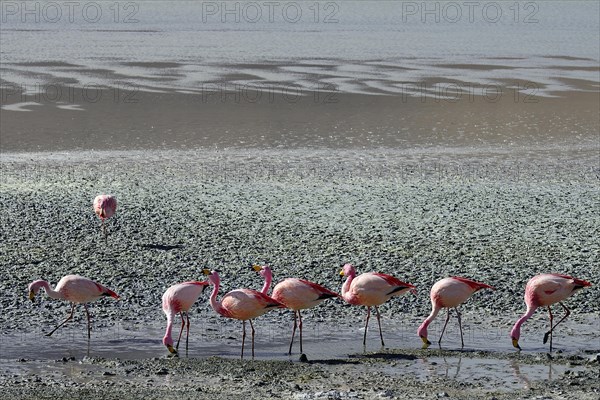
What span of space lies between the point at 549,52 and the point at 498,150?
19.0 metres

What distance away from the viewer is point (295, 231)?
1534cm

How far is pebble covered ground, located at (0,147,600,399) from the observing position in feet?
33.3

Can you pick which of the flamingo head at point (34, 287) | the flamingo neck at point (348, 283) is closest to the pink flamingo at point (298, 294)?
the flamingo neck at point (348, 283)

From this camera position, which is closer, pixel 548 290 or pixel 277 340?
pixel 548 290

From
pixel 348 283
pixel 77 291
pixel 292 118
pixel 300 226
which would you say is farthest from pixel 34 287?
pixel 292 118

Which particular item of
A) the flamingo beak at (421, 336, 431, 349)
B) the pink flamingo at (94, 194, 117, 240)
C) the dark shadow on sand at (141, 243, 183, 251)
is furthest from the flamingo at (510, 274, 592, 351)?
the pink flamingo at (94, 194, 117, 240)

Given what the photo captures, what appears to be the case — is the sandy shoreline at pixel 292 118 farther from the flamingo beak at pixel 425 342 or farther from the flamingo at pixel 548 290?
the flamingo beak at pixel 425 342

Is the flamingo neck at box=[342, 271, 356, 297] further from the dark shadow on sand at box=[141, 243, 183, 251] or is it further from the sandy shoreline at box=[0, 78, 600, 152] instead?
the sandy shoreline at box=[0, 78, 600, 152]

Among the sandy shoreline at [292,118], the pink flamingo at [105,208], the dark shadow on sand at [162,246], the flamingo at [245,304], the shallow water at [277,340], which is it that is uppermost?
the sandy shoreline at [292,118]

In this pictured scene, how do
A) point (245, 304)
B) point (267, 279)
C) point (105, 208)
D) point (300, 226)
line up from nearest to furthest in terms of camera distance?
1. point (245, 304)
2. point (267, 279)
3. point (105, 208)
4. point (300, 226)

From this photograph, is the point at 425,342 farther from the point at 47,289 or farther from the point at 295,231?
the point at 295,231

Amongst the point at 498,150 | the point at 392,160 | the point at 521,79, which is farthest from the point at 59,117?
the point at 521,79

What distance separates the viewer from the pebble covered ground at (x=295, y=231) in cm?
1016

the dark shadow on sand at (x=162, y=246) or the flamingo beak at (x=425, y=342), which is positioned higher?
the dark shadow on sand at (x=162, y=246)
